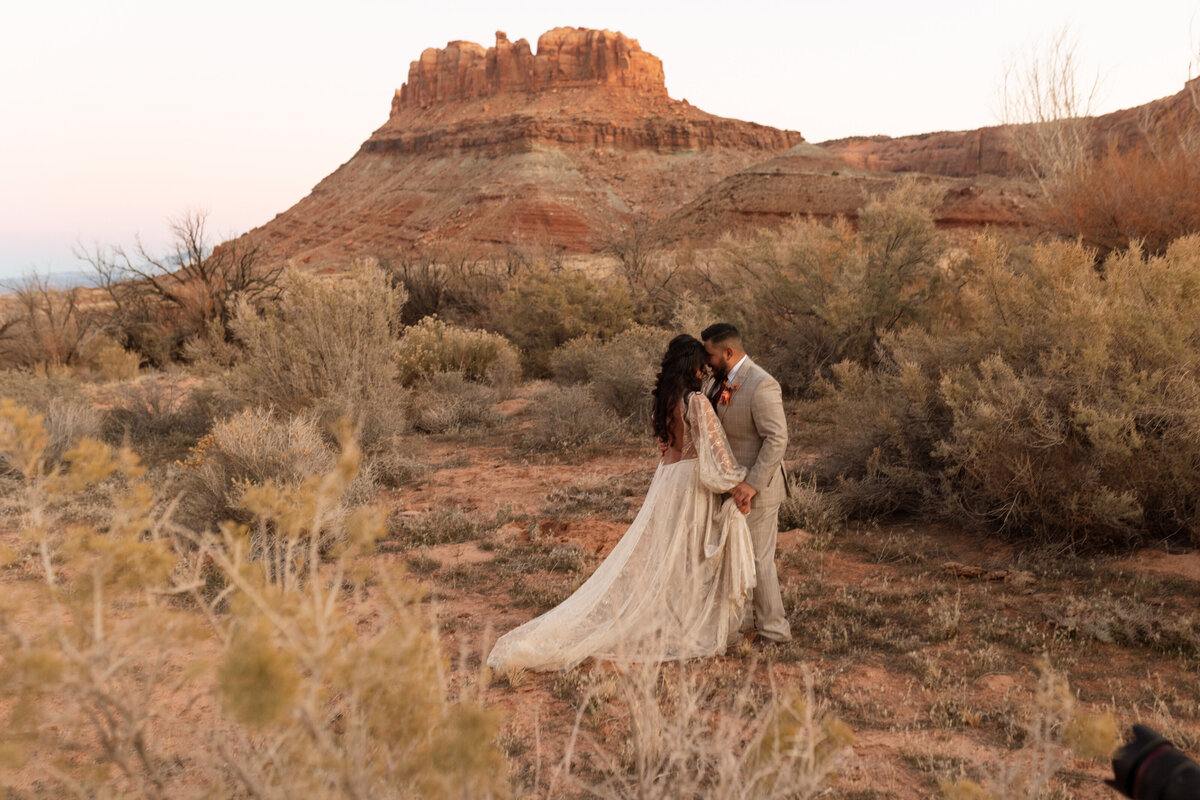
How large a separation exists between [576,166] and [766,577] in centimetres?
6550

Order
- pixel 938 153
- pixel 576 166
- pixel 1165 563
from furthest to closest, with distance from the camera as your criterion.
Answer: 1. pixel 938 153
2. pixel 576 166
3. pixel 1165 563

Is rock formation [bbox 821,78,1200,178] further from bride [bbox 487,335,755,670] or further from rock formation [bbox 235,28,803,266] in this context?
bride [bbox 487,335,755,670]

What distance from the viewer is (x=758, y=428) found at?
13.1 ft

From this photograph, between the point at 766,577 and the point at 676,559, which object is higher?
the point at 676,559

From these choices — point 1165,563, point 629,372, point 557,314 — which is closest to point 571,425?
point 629,372

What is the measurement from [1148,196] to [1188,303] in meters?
5.94

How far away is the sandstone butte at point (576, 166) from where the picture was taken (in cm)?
4456

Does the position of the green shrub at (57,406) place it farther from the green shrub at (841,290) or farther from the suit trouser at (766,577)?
the green shrub at (841,290)

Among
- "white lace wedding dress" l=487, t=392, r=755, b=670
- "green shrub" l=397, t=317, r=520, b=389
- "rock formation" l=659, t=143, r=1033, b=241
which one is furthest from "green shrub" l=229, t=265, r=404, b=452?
"rock formation" l=659, t=143, r=1033, b=241

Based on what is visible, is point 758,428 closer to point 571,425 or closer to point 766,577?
point 766,577

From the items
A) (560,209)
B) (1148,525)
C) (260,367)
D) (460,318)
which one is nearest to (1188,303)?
(1148,525)

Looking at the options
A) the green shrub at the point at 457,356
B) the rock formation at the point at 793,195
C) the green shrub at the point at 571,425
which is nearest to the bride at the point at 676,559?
the green shrub at the point at 571,425

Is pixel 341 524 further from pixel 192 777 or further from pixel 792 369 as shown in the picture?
pixel 792 369

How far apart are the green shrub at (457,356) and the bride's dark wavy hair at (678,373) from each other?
27.4 ft
